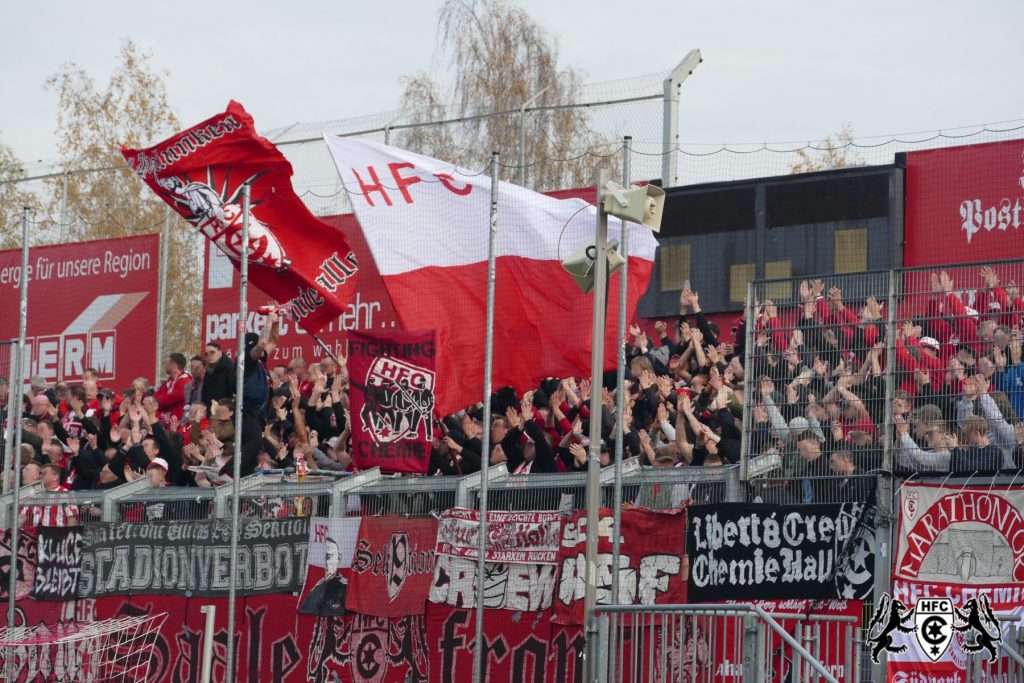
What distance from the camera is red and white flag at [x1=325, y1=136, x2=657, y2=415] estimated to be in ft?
48.6

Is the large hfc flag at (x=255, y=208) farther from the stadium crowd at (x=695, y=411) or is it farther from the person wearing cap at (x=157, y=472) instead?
the person wearing cap at (x=157, y=472)

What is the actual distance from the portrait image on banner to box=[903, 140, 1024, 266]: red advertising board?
7.98 meters

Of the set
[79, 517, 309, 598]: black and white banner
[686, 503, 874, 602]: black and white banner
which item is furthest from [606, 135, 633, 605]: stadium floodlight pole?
[79, 517, 309, 598]: black and white banner

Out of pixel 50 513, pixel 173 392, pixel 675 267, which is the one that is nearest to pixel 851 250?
pixel 675 267

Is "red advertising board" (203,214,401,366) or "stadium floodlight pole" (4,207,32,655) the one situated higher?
"red advertising board" (203,214,401,366)

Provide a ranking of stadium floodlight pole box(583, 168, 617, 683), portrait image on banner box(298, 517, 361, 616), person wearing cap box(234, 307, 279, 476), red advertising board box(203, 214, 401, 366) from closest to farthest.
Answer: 1. stadium floodlight pole box(583, 168, 617, 683)
2. portrait image on banner box(298, 517, 361, 616)
3. person wearing cap box(234, 307, 279, 476)
4. red advertising board box(203, 214, 401, 366)

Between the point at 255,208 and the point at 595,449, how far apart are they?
19.3 ft

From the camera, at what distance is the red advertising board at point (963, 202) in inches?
760

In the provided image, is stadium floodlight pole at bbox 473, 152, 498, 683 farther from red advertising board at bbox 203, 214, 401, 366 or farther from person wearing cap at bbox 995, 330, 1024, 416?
red advertising board at bbox 203, 214, 401, 366

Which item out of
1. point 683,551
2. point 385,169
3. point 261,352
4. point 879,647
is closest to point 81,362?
point 261,352

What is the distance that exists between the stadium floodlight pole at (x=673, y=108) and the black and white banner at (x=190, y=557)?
25.5 ft

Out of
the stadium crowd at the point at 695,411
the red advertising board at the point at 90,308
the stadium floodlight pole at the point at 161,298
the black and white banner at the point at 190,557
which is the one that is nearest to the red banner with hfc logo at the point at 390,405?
the stadium crowd at the point at 695,411

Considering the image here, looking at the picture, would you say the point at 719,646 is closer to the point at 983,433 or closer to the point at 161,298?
the point at 983,433

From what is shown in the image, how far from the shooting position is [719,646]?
39.7ft
